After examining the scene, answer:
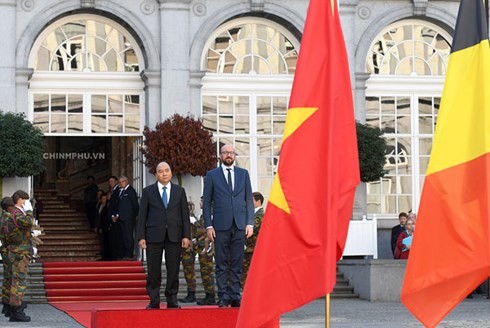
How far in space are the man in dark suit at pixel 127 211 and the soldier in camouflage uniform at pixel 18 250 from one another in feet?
22.6

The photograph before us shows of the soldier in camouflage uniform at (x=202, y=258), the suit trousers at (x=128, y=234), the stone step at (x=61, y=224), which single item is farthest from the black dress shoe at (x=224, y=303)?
the stone step at (x=61, y=224)

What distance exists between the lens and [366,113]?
2495cm

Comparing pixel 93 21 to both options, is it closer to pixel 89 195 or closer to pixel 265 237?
pixel 89 195

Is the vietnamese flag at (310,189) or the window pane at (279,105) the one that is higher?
the window pane at (279,105)

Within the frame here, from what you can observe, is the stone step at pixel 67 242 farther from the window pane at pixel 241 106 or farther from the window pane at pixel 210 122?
the window pane at pixel 241 106

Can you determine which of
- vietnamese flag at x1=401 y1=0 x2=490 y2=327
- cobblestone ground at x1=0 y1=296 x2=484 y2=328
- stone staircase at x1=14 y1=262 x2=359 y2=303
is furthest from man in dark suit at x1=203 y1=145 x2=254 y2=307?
vietnamese flag at x1=401 y1=0 x2=490 y2=327

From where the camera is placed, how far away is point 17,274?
1559 cm

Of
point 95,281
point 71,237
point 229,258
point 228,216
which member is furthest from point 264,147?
point 228,216

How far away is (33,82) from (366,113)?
6.57 meters

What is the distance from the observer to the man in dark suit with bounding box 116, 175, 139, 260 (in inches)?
886

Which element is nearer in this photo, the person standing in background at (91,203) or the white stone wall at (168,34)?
the white stone wall at (168,34)

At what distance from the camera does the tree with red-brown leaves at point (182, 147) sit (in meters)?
22.5

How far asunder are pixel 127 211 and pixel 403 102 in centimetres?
623

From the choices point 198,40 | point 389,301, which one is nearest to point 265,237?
point 389,301
